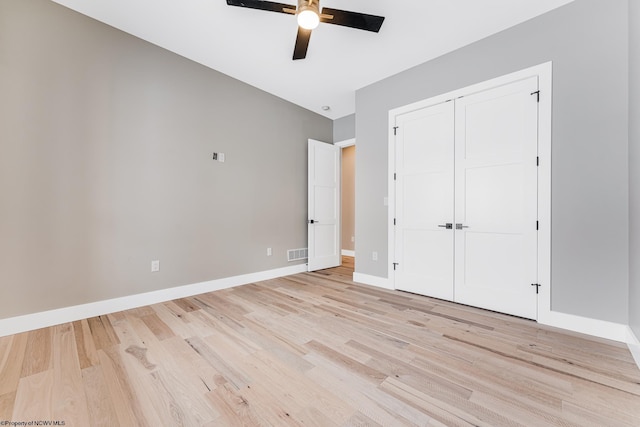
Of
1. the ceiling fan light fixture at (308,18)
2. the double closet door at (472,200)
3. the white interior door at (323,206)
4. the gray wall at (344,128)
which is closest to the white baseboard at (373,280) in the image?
the double closet door at (472,200)

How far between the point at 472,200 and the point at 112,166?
3.79 meters

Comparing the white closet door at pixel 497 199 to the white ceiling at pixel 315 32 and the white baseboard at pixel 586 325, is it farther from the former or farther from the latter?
the white ceiling at pixel 315 32

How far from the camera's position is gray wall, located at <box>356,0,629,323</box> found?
2.03 m

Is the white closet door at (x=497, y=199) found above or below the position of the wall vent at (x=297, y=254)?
above

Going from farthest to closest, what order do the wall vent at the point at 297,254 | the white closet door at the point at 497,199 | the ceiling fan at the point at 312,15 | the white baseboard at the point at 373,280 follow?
the wall vent at the point at 297,254 < the white baseboard at the point at 373,280 < the white closet door at the point at 497,199 < the ceiling fan at the point at 312,15

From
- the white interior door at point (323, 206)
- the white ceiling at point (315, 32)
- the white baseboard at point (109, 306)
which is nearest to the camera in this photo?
the white baseboard at point (109, 306)

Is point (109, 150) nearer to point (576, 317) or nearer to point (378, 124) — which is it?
point (378, 124)

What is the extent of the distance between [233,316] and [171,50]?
3081 millimetres

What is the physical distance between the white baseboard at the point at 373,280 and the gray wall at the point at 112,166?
144 centimetres

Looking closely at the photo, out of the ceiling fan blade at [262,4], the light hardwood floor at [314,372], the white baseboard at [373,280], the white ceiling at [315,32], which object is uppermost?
the white ceiling at [315,32]

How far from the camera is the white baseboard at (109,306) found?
212 centimetres

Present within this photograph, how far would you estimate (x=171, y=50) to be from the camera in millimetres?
3002

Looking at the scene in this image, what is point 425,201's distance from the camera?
3164mm

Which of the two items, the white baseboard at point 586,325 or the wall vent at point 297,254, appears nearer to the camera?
the white baseboard at point 586,325
